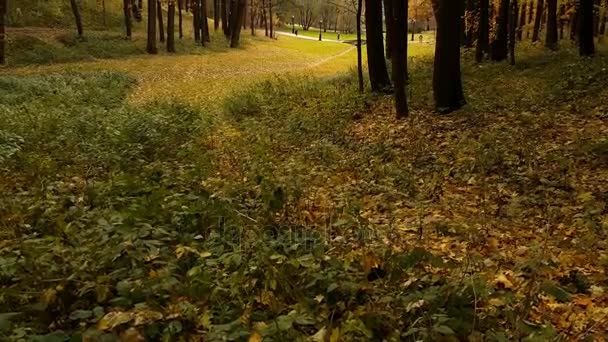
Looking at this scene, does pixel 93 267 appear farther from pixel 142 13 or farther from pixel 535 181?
pixel 142 13

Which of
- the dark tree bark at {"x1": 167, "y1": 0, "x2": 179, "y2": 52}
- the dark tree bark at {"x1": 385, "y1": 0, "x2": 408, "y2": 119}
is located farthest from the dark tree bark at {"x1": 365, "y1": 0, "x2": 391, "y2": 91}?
the dark tree bark at {"x1": 167, "y1": 0, "x2": 179, "y2": 52}

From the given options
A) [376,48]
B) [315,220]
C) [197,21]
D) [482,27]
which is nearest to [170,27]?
[197,21]

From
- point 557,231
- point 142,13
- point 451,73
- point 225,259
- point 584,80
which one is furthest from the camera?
point 142,13

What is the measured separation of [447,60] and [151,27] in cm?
2603

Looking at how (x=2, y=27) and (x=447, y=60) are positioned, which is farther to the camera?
(x=2, y=27)

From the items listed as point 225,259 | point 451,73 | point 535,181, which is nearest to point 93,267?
point 225,259

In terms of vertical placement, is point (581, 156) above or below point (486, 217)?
above

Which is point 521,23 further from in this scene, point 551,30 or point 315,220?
point 315,220

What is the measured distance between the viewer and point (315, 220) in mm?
6520

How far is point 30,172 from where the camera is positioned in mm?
7957

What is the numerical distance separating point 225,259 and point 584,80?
1165 centimetres

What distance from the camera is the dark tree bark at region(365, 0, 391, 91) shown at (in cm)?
1555

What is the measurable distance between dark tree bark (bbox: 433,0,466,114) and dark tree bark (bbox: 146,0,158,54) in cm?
2497

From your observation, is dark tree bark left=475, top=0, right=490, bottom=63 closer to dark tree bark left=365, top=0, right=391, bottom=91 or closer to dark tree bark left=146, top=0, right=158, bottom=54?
dark tree bark left=365, top=0, right=391, bottom=91
